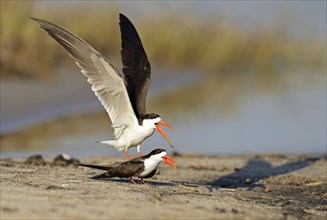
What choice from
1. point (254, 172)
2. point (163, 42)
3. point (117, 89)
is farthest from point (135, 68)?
point (163, 42)

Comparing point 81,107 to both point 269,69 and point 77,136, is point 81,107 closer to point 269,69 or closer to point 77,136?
point 77,136

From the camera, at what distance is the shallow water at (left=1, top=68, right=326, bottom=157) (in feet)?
39.1

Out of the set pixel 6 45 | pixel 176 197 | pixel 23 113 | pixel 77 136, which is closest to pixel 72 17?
pixel 6 45

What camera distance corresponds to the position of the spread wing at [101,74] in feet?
25.5

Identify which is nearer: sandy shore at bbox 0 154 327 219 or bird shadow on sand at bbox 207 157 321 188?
sandy shore at bbox 0 154 327 219

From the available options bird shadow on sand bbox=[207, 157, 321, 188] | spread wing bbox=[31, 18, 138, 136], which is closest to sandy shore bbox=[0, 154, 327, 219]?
bird shadow on sand bbox=[207, 157, 321, 188]

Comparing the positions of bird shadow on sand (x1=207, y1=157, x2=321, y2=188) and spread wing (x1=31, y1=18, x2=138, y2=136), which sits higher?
spread wing (x1=31, y1=18, x2=138, y2=136)

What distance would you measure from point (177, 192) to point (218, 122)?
790cm

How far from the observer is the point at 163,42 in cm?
2406

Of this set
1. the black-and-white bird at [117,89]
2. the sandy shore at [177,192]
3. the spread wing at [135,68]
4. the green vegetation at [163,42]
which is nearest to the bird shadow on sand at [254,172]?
the sandy shore at [177,192]

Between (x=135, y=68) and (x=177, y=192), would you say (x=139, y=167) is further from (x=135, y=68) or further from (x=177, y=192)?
(x=135, y=68)

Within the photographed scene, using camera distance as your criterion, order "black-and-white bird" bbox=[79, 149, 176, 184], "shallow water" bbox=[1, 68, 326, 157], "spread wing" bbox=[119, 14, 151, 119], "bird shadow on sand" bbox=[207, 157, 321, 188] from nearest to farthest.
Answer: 1. "black-and-white bird" bbox=[79, 149, 176, 184]
2. "spread wing" bbox=[119, 14, 151, 119]
3. "bird shadow on sand" bbox=[207, 157, 321, 188]
4. "shallow water" bbox=[1, 68, 326, 157]

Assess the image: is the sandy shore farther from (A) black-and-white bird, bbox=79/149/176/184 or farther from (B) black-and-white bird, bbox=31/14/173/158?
(B) black-and-white bird, bbox=31/14/173/158

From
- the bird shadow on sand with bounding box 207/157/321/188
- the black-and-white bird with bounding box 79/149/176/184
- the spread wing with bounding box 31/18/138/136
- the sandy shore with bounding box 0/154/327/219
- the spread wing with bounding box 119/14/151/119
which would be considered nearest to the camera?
the sandy shore with bounding box 0/154/327/219
